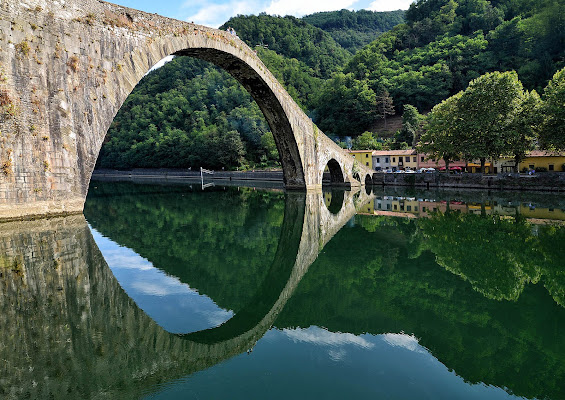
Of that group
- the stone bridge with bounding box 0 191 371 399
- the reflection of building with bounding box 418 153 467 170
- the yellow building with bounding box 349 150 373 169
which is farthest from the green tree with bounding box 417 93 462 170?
the stone bridge with bounding box 0 191 371 399

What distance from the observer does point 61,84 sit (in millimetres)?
14211

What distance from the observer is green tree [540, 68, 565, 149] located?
24.9m

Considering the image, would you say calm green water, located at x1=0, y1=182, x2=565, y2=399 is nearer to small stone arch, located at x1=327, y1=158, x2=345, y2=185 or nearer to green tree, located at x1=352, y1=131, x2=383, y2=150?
small stone arch, located at x1=327, y1=158, x2=345, y2=185

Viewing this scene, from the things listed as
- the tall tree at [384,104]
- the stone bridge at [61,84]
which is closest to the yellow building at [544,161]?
the tall tree at [384,104]

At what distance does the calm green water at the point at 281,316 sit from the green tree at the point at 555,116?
1707cm

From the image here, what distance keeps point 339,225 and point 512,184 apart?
21.3 metres

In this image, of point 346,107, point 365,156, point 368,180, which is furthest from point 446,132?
point 346,107

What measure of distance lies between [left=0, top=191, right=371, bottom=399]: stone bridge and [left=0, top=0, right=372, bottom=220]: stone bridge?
516 centimetres

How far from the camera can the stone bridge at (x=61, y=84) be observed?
43.0ft

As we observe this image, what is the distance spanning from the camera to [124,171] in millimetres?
73750

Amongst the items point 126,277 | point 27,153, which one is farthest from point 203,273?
point 27,153

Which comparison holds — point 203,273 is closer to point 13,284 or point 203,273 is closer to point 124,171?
point 13,284

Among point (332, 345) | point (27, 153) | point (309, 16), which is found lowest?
point (332, 345)

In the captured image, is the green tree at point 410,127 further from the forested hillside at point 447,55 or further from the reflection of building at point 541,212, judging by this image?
the reflection of building at point 541,212
